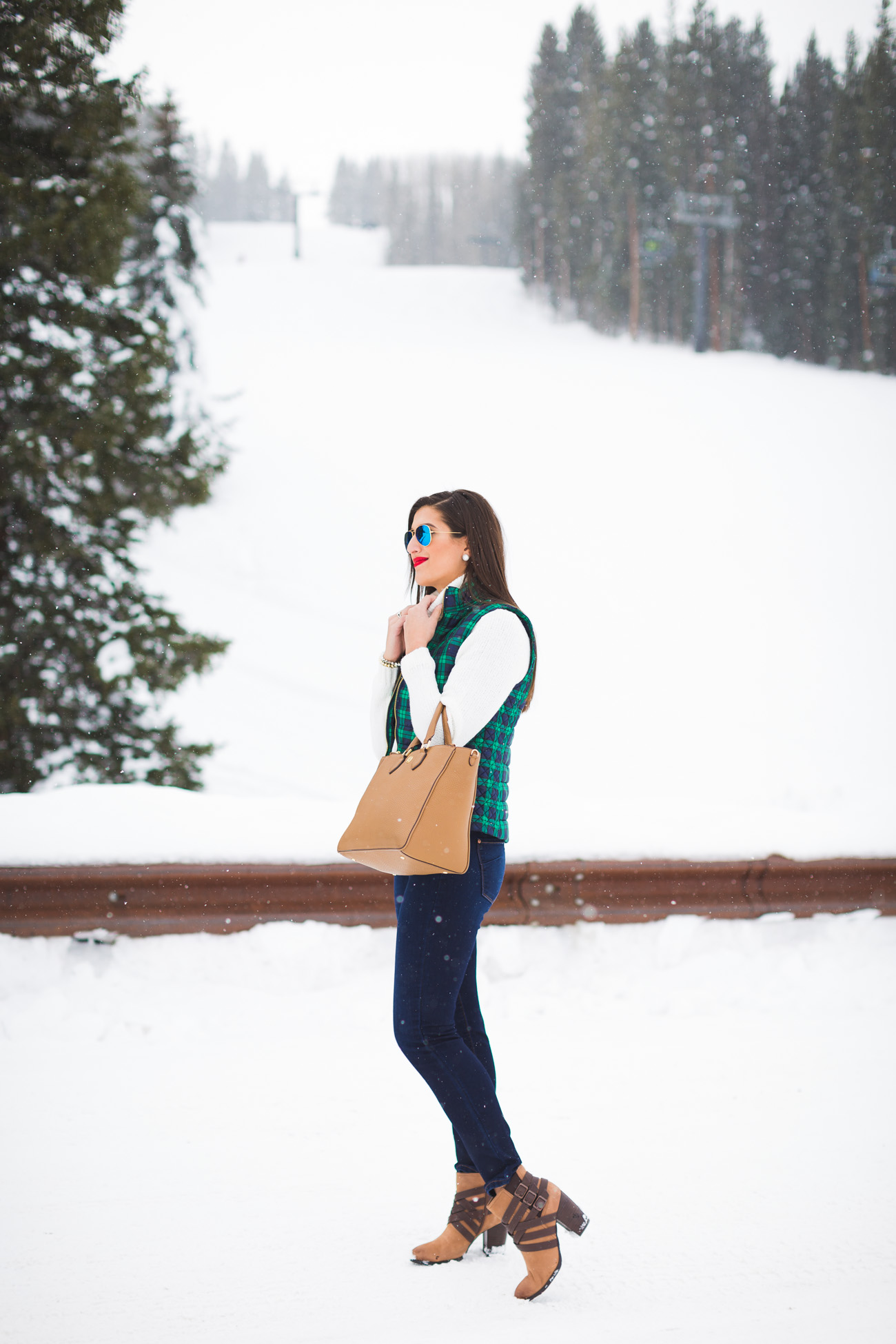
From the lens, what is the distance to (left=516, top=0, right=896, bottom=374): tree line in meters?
35.9

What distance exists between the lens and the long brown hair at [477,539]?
274 cm

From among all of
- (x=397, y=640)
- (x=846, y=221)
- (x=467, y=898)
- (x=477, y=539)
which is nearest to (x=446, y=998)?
(x=467, y=898)

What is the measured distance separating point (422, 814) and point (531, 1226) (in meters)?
1.10

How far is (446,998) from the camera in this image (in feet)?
8.27

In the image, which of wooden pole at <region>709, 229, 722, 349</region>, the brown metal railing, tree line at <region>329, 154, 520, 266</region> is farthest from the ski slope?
tree line at <region>329, 154, 520, 266</region>

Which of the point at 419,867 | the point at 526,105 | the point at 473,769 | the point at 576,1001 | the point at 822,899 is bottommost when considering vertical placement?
the point at 576,1001

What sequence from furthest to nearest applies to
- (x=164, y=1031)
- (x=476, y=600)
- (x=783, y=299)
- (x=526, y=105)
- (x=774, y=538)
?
(x=526, y=105), (x=783, y=299), (x=774, y=538), (x=164, y=1031), (x=476, y=600)

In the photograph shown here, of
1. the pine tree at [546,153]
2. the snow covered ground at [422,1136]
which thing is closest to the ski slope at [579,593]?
the snow covered ground at [422,1136]

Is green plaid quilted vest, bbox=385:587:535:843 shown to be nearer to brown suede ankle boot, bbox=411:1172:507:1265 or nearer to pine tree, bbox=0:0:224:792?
brown suede ankle boot, bbox=411:1172:507:1265

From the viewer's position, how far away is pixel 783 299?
39875mm

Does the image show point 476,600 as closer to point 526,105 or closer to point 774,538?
point 774,538

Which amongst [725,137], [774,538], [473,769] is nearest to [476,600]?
[473,769]

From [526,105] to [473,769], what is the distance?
5544 centimetres

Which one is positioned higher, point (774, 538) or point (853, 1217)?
point (774, 538)
